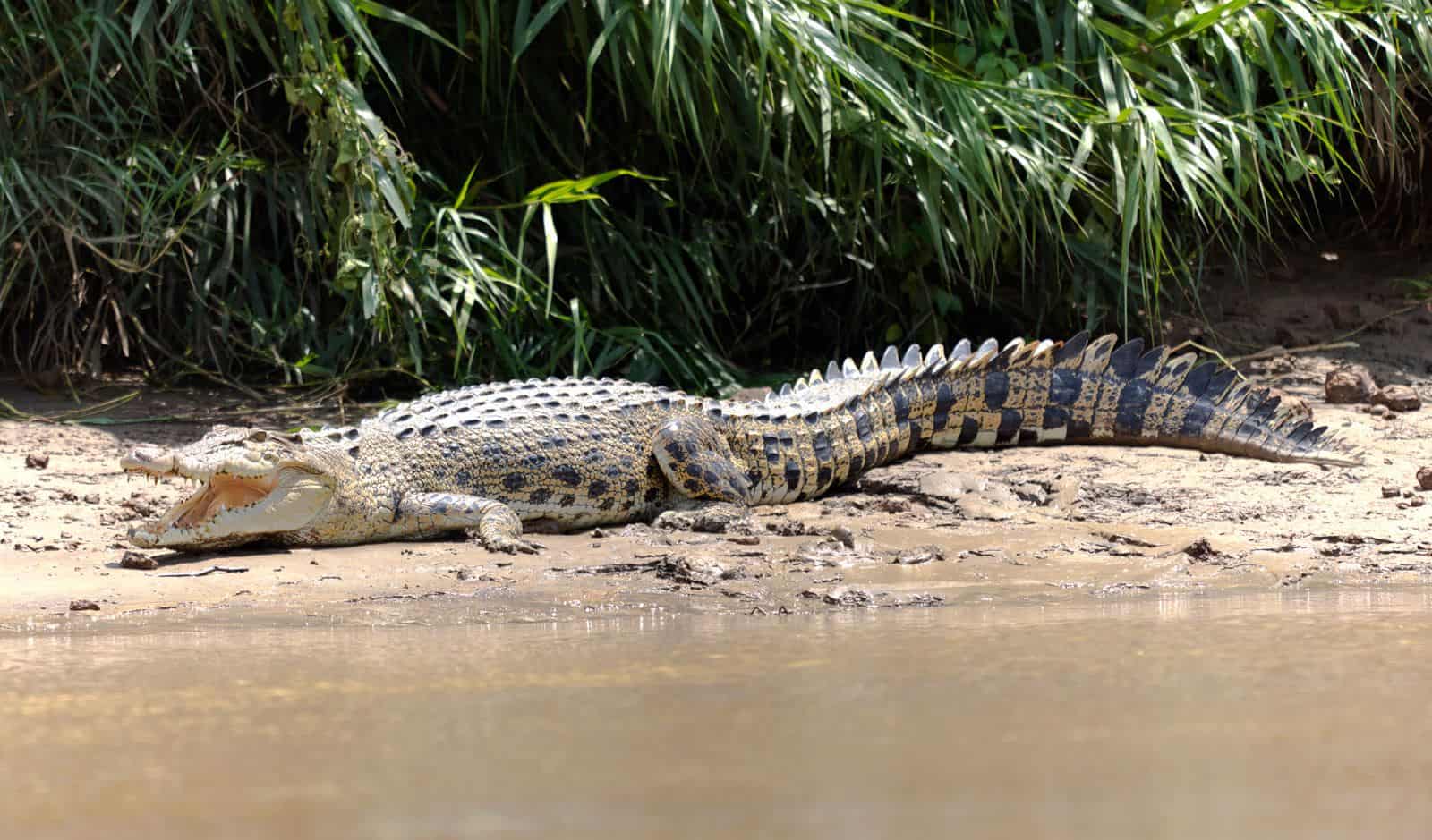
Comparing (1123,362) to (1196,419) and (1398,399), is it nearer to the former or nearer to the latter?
(1196,419)

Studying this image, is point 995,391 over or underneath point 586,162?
underneath

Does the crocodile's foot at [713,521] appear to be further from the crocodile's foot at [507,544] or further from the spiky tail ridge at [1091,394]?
the spiky tail ridge at [1091,394]

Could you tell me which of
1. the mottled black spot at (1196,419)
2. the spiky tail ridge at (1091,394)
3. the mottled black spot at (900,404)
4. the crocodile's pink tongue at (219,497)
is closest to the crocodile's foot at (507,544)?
the crocodile's pink tongue at (219,497)

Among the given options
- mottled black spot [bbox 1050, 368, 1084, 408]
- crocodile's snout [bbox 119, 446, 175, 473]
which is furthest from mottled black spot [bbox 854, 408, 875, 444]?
crocodile's snout [bbox 119, 446, 175, 473]

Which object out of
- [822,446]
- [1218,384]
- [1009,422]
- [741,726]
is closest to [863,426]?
[822,446]

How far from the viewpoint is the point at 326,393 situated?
19.9 ft

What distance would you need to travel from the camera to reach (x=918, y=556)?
4.23 m

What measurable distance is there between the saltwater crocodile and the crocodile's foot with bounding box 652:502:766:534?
0.16m

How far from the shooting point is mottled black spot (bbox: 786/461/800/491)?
5129 mm

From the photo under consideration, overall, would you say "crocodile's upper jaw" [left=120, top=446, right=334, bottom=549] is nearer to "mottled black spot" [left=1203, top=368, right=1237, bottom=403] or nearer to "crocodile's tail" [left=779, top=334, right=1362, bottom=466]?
"crocodile's tail" [left=779, top=334, right=1362, bottom=466]

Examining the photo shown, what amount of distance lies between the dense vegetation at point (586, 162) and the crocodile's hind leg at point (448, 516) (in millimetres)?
1083

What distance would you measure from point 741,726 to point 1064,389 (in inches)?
134

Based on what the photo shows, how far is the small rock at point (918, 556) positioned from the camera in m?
4.19

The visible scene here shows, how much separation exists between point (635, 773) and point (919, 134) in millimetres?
3839
